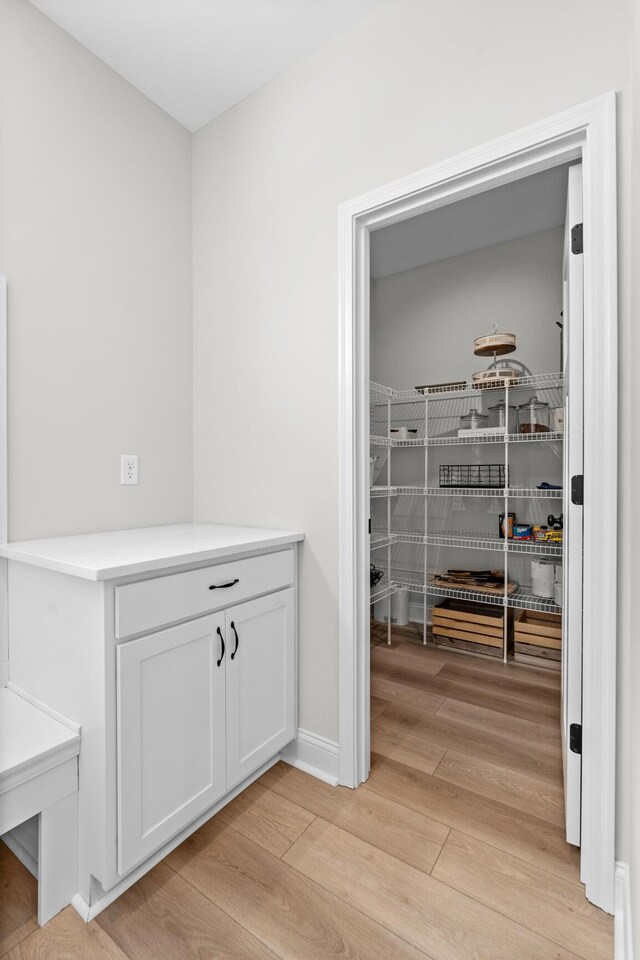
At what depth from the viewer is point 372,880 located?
126 cm

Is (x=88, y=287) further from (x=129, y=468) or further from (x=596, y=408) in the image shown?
(x=596, y=408)

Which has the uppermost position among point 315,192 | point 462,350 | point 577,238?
point 315,192

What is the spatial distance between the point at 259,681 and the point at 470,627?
1852 mm

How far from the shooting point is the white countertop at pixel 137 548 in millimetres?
1137

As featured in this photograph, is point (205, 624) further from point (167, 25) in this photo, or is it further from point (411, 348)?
point (411, 348)

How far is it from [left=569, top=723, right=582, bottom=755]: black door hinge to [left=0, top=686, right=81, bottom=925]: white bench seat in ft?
4.31

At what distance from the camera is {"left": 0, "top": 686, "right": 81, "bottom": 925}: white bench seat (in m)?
1.07

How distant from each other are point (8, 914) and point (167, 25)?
274 centimetres

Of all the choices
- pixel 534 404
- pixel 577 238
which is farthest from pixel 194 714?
pixel 534 404

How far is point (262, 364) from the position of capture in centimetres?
188

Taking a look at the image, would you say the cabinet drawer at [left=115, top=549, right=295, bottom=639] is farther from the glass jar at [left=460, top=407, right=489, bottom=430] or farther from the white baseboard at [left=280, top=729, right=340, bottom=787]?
the glass jar at [left=460, top=407, right=489, bottom=430]

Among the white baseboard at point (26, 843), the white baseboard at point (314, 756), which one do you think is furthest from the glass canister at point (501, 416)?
the white baseboard at point (26, 843)

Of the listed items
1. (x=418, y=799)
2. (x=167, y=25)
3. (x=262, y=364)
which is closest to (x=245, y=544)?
(x=262, y=364)

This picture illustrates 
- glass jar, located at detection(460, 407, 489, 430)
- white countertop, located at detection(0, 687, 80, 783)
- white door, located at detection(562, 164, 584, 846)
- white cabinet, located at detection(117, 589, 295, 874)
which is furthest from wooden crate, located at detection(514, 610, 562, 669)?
white countertop, located at detection(0, 687, 80, 783)
